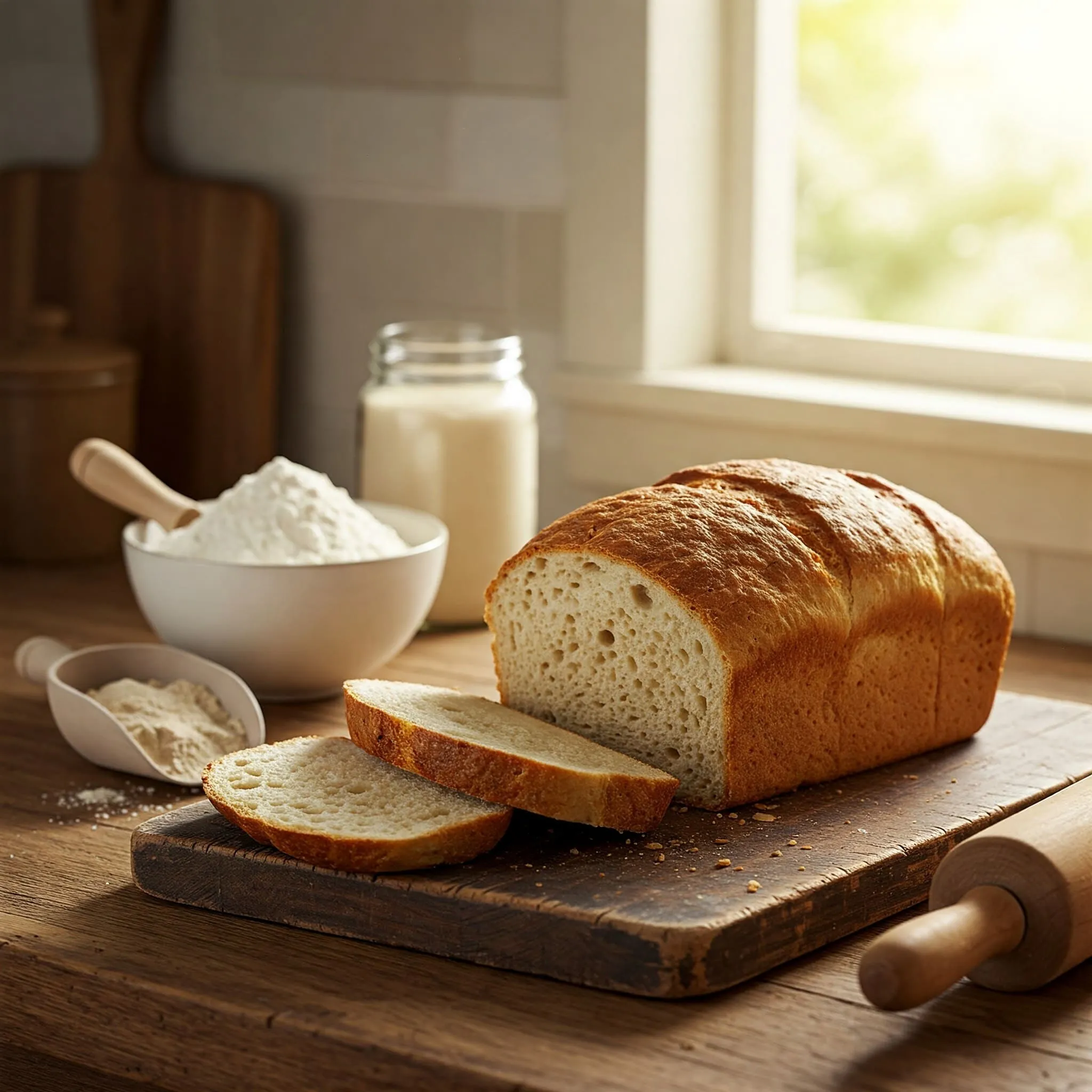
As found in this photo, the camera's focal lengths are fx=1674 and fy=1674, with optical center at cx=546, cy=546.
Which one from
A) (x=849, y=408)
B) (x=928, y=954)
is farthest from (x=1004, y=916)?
(x=849, y=408)

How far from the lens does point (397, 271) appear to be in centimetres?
203

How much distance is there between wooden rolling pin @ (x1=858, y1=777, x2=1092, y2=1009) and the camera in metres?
0.85

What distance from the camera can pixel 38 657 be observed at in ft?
4.78

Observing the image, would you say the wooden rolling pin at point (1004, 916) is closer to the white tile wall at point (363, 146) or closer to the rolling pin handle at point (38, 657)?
the rolling pin handle at point (38, 657)

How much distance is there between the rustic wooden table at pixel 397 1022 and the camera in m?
0.85

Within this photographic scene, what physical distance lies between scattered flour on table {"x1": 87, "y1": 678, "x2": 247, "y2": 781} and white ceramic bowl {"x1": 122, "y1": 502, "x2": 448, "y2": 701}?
0.07 metres

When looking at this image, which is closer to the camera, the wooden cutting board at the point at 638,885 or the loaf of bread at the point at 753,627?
the wooden cutting board at the point at 638,885

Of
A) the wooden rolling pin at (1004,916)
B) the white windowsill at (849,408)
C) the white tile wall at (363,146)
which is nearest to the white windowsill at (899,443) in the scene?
the white windowsill at (849,408)

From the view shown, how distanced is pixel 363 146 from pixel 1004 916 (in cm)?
138

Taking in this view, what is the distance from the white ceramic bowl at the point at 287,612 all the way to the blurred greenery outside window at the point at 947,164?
0.76m

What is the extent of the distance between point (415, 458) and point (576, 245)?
36 cm

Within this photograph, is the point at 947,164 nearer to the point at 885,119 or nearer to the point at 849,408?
the point at 885,119

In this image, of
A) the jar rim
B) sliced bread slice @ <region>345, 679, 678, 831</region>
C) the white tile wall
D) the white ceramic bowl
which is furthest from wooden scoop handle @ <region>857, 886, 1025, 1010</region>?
the white tile wall

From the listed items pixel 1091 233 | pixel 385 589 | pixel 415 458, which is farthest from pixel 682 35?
pixel 1091 233
